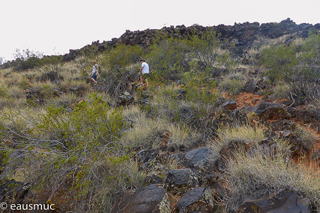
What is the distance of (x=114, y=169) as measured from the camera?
9.02 ft

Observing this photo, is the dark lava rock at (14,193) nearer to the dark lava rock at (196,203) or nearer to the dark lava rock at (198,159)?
the dark lava rock at (196,203)

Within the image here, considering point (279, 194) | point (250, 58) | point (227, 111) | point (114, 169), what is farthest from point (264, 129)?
point (250, 58)

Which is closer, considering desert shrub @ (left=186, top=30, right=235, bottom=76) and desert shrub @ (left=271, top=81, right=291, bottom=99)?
desert shrub @ (left=271, top=81, right=291, bottom=99)

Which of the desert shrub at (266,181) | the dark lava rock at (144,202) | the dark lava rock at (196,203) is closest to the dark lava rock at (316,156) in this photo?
the desert shrub at (266,181)

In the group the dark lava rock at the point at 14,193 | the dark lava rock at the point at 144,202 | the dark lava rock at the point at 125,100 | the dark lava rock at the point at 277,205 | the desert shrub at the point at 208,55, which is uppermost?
the desert shrub at the point at 208,55

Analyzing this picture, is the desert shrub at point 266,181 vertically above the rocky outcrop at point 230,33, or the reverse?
the rocky outcrop at point 230,33

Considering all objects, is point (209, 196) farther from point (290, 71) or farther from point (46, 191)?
point (290, 71)

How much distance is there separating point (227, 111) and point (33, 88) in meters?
10.3

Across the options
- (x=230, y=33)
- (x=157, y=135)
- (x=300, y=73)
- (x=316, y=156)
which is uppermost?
(x=230, y=33)

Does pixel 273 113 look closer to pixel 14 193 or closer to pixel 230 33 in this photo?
pixel 14 193

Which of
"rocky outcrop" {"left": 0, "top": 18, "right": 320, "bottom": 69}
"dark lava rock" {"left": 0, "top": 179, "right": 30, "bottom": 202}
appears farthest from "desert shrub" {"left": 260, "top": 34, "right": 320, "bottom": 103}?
"rocky outcrop" {"left": 0, "top": 18, "right": 320, "bottom": 69}

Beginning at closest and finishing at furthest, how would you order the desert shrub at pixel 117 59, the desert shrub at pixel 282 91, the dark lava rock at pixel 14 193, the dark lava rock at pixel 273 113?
the dark lava rock at pixel 14 193
the dark lava rock at pixel 273 113
the desert shrub at pixel 282 91
the desert shrub at pixel 117 59

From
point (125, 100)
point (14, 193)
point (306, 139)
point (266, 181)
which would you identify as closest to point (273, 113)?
point (306, 139)

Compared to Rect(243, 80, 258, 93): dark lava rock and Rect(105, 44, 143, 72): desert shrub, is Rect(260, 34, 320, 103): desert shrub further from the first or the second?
Rect(105, 44, 143, 72): desert shrub
